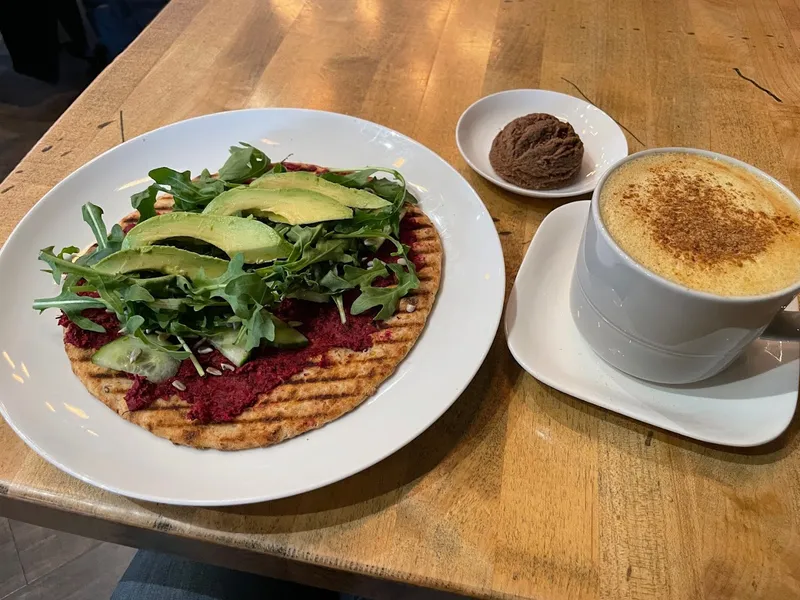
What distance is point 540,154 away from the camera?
4.66ft

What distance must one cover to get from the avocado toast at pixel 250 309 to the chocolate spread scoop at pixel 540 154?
33cm

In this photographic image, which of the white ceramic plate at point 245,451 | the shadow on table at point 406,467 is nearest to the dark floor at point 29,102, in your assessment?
the white ceramic plate at point 245,451

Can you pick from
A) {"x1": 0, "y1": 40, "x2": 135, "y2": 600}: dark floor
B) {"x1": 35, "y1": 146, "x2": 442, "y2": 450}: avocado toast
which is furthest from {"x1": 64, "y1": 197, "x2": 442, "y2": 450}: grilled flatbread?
{"x1": 0, "y1": 40, "x2": 135, "y2": 600}: dark floor

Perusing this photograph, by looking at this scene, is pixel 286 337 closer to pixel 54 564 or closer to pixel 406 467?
pixel 406 467

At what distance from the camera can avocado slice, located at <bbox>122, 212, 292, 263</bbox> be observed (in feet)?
3.71

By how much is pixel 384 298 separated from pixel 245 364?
0.27 m

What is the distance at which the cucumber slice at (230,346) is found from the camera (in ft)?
3.43

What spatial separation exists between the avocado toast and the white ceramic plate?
0.03 m

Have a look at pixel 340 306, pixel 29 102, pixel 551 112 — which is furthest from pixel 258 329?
pixel 29 102

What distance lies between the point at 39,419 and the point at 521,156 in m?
1.12

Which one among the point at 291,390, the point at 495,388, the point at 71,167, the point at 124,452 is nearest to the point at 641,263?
the point at 495,388

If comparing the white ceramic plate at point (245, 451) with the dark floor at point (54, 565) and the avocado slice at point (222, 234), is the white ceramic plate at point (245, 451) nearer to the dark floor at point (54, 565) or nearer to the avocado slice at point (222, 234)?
the avocado slice at point (222, 234)

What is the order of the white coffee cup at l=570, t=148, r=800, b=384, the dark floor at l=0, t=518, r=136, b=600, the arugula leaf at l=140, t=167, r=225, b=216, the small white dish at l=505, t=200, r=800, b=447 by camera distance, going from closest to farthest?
the white coffee cup at l=570, t=148, r=800, b=384
the small white dish at l=505, t=200, r=800, b=447
the arugula leaf at l=140, t=167, r=225, b=216
the dark floor at l=0, t=518, r=136, b=600

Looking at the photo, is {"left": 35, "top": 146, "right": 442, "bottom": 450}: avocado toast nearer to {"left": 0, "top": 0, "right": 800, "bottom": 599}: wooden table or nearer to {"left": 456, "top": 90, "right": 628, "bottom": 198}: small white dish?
{"left": 0, "top": 0, "right": 800, "bottom": 599}: wooden table
